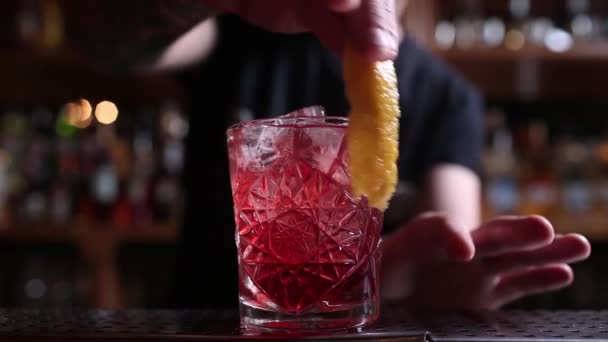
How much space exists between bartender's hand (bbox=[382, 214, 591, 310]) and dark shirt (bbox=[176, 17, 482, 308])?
0.49 metres

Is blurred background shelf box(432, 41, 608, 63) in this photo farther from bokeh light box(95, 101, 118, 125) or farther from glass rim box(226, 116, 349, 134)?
glass rim box(226, 116, 349, 134)

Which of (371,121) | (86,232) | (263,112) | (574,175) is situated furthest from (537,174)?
(371,121)

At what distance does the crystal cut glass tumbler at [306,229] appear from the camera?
56cm

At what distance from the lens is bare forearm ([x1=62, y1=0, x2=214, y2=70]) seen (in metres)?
0.76

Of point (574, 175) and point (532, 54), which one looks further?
point (574, 175)

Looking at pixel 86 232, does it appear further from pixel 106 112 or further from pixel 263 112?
pixel 263 112

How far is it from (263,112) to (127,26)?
0.42m

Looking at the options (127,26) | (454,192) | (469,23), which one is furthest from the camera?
(469,23)

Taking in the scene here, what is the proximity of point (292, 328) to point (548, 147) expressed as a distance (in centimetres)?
195

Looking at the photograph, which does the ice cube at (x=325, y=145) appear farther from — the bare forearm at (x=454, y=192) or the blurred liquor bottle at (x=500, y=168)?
the blurred liquor bottle at (x=500, y=168)

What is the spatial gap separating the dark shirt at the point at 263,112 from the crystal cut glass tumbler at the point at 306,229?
2.28ft

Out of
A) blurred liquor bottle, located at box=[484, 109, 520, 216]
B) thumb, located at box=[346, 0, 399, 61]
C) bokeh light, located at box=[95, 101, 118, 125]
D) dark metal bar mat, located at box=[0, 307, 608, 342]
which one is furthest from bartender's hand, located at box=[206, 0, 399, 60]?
bokeh light, located at box=[95, 101, 118, 125]

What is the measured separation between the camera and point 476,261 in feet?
2.49

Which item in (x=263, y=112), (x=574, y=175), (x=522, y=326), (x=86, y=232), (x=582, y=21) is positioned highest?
(x=582, y=21)
